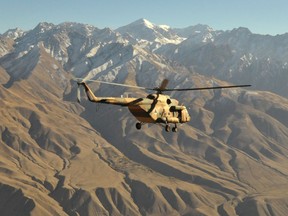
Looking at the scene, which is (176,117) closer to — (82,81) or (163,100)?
(163,100)

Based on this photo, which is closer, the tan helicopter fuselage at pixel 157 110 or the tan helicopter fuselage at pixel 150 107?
the tan helicopter fuselage at pixel 150 107

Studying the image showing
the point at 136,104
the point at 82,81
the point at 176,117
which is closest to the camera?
the point at 82,81

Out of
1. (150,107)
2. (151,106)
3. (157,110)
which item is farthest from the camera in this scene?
(157,110)

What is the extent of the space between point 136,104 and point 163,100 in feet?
17.6

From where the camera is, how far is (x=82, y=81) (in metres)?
62.3

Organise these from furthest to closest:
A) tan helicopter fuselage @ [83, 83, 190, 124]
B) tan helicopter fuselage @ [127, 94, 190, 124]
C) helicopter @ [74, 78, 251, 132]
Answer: tan helicopter fuselage @ [127, 94, 190, 124] < tan helicopter fuselage @ [83, 83, 190, 124] < helicopter @ [74, 78, 251, 132]

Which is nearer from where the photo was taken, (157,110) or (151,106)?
(151,106)

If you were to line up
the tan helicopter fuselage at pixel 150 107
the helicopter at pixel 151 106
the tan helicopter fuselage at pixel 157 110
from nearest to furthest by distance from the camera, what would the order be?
the helicopter at pixel 151 106 < the tan helicopter fuselage at pixel 150 107 < the tan helicopter fuselage at pixel 157 110

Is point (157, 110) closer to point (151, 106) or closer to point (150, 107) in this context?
point (151, 106)

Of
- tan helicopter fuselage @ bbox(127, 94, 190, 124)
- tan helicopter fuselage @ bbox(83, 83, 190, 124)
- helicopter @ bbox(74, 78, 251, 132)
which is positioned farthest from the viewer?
tan helicopter fuselage @ bbox(127, 94, 190, 124)

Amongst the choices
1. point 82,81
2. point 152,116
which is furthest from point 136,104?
point 82,81

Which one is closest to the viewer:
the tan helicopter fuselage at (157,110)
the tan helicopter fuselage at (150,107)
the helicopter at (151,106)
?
the helicopter at (151,106)

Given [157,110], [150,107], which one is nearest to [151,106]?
[150,107]

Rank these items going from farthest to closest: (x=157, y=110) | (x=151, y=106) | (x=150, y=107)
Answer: (x=157, y=110), (x=151, y=106), (x=150, y=107)
